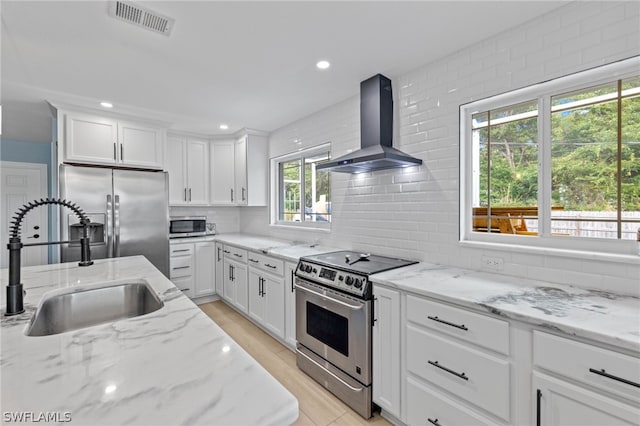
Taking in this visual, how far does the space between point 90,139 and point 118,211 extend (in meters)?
0.86

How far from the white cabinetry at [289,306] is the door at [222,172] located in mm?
2154

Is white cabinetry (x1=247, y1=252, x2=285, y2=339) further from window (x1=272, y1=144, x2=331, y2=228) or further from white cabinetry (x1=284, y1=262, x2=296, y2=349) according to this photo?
window (x1=272, y1=144, x2=331, y2=228)

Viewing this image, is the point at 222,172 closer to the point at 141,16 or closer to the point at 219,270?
the point at 219,270

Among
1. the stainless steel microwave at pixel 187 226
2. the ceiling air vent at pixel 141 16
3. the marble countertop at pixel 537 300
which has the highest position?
the ceiling air vent at pixel 141 16

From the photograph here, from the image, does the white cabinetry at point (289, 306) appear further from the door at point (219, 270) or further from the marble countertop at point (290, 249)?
the door at point (219, 270)

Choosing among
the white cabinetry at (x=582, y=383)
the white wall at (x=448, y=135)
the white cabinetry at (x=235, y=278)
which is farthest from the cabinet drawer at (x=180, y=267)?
the white cabinetry at (x=582, y=383)

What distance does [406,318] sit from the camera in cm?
175

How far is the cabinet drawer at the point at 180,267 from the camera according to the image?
3.89 m

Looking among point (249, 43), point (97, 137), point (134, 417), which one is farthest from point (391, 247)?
point (97, 137)

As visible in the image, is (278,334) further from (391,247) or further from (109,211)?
(109,211)

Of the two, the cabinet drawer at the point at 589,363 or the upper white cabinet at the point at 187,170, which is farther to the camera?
the upper white cabinet at the point at 187,170

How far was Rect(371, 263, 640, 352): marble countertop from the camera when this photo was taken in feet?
3.65

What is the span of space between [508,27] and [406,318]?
1943 mm

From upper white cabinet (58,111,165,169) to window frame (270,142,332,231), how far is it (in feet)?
4.96
